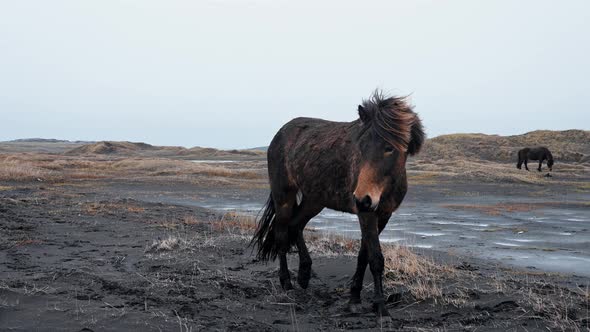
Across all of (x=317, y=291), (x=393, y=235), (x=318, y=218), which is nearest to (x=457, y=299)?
(x=317, y=291)

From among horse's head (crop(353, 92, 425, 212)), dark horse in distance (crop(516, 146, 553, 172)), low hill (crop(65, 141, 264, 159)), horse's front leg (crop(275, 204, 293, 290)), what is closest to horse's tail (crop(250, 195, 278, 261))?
horse's front leg (crop(275, 204, 293, 290))

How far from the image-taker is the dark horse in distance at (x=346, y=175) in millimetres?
5156

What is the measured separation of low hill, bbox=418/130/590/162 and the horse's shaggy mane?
5419 cm

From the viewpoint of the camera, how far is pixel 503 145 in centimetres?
6369

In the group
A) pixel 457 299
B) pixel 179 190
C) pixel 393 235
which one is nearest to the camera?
pixel 457 299

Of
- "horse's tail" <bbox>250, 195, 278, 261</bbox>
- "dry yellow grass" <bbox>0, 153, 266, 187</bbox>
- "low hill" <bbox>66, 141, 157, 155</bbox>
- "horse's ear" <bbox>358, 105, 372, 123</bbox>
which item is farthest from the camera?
"low hill" <bbox>66, 141, 157, 155</bbox>

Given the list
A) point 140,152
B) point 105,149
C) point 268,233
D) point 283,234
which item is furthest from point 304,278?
→ point 140,152

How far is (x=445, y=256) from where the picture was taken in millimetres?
9992

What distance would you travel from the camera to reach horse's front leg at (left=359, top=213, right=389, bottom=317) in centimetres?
532

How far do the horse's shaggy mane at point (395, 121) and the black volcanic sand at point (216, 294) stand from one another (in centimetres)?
182

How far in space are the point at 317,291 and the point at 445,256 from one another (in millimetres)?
4148

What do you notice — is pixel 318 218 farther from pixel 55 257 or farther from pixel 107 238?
pixel 55 257

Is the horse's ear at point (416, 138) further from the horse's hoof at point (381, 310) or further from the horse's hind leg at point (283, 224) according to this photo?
the horse's hind leg at point (283, 224)

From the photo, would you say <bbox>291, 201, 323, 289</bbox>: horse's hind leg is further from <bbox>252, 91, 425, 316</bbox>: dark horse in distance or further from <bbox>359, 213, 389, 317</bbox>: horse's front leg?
<bbox>359, 213, 389, 317</bbox>: horse's front leg
